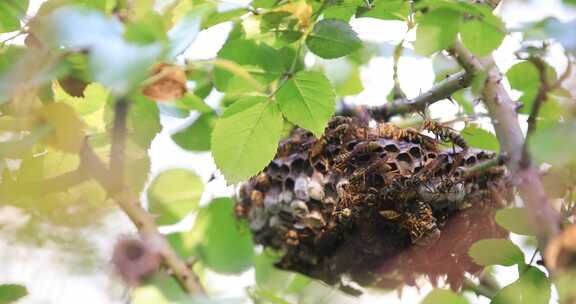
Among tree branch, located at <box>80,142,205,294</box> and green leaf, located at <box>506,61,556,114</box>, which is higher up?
tree branch, located at <box>80,142,205,294</box>

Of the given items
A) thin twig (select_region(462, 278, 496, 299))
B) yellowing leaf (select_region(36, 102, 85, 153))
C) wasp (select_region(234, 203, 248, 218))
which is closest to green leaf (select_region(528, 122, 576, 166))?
yellowing leaf (select_region(36, 102, 85, 153))

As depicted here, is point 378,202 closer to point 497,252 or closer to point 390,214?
point 390,214

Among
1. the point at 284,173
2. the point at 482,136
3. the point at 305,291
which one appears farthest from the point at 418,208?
the point at 305,291

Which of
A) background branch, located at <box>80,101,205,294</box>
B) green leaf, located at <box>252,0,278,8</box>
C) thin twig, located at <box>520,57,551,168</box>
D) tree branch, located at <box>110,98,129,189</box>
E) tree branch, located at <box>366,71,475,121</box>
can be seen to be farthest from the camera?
tree branch, located at <box>366,71,475,121</box>

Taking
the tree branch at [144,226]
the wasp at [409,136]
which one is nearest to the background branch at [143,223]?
the tree branch at [144,226]

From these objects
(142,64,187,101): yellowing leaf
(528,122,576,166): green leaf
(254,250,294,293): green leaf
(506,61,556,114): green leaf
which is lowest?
(254,250,294,293): green leaf

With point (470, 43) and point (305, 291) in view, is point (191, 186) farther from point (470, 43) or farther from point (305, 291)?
point (470, 43)

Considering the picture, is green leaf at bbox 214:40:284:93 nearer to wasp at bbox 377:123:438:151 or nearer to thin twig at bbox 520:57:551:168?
wasp at bbox 377:123:438:151
